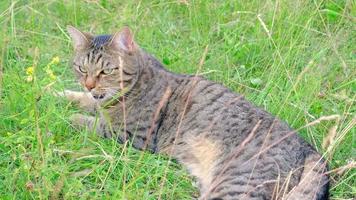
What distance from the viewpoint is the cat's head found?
15.9 feet

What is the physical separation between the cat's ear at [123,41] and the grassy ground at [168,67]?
1.73ft

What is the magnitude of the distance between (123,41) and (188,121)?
72cm

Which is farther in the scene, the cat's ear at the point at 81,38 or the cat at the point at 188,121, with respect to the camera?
the cat's ear at the point at 81,38

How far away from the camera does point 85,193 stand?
3.93m

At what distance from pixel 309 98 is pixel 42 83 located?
1.93 m

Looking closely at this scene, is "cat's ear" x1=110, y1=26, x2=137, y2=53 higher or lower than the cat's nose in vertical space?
higher

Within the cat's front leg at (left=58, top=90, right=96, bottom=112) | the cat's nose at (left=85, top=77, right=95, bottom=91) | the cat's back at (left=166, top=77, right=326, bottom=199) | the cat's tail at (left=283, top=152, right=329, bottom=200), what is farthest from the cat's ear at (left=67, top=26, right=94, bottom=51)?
the cat's tail at (left=283, top=152, right=329, bottom=200)

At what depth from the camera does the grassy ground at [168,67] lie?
408 cm

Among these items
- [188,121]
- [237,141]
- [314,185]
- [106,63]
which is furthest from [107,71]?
[314,185]

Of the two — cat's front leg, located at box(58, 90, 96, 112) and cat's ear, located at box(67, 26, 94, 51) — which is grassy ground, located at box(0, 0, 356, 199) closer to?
cat's front leg, located at box(58, 90, 96, 112)

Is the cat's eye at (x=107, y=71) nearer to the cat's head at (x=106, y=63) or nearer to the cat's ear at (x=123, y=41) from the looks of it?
the cat's head at (x=106, y=63)

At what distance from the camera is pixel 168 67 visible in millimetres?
5605

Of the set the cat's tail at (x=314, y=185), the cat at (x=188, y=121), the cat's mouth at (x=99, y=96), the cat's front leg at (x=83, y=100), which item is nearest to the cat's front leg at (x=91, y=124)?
the cat at (x=188, y=121)

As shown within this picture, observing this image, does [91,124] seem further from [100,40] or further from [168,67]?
[168,67]
